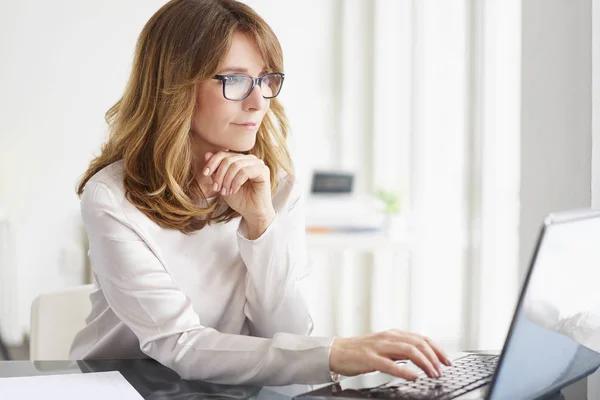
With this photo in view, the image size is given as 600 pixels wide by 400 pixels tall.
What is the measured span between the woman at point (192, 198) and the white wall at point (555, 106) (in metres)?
0.48

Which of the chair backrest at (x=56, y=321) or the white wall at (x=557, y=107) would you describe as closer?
the white wall at (x=557, y=107)

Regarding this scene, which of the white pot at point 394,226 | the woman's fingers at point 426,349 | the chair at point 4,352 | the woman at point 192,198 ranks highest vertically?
the woman at point 192,198

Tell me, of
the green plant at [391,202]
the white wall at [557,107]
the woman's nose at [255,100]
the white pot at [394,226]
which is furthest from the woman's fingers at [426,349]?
the green plant at [391,202]

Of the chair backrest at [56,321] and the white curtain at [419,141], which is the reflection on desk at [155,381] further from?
the white curtain at [419,141]

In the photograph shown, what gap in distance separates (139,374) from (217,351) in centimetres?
14

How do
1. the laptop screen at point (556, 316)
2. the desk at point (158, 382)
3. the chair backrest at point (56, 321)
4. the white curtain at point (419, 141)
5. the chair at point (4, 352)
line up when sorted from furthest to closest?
the chair at point (4, 352), the white curtain at point (419, 141), the chair backrest at point (56, 321), the desk at point (158, 382), the laptop screen at point (556, 316)

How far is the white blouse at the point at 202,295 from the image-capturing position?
114 cm

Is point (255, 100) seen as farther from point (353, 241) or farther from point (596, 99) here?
point (353, 241)

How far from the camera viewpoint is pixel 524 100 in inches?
57.9

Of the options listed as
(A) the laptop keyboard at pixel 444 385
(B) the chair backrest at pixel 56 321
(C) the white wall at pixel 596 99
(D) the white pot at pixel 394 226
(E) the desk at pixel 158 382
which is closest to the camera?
(A) the laptop keyboard at pixel 444 385

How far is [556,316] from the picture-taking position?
89 centimetres

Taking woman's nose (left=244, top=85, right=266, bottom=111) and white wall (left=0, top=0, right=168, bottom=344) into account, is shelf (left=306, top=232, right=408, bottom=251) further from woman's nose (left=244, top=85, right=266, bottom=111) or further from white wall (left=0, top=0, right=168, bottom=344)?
woman's nose (left=244, top=85, right=266, bottom=111)

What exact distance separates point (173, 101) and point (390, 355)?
675mm

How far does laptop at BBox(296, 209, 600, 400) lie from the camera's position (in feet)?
2.69
